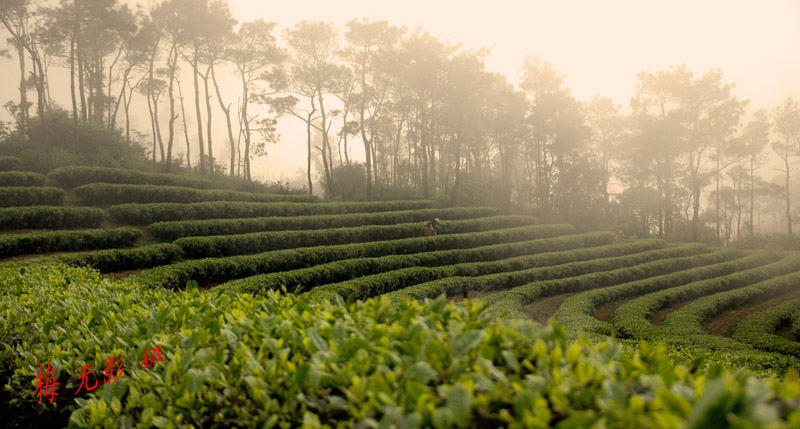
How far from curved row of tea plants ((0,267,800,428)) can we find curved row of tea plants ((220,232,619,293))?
25.8ft

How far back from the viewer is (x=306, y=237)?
17594 mm

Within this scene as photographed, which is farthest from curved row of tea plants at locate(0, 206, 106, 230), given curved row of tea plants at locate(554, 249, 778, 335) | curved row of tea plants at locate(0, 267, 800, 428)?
curved row of tea plants at locate(554, 249, 778, 335)

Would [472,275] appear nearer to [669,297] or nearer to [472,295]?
[472,295]

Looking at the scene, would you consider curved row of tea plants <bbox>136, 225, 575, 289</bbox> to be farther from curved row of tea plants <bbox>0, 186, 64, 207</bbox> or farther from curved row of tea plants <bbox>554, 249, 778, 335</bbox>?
curved row of tea plants <bbox>0, 186, 64, 207</bbox>

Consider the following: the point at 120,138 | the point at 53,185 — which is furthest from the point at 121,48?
the point at 53,185

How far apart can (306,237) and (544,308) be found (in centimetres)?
921

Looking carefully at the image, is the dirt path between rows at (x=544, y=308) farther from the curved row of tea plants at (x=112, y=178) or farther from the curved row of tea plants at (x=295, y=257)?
the curved row of tea plants at (x=112, y=178)

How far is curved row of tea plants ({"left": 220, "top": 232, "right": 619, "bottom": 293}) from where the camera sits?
13.2 meters

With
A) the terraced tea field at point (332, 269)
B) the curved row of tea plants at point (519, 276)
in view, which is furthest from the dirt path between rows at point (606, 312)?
the curved row of tea plants at point (519, 276)

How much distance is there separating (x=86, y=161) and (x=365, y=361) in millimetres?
26389

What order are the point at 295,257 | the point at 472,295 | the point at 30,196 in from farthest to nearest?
the point at 30,196
the point at 295,257
the point at 472,295

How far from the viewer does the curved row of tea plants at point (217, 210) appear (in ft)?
55.0

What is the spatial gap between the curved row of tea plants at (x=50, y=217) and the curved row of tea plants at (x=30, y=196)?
1621 millimetres

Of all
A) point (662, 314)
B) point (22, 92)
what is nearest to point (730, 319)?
point (662, 314)
